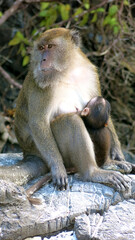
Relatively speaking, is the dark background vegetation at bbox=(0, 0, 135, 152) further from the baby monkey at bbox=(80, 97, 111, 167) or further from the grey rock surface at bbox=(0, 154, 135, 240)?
the grey rock surface at bbox=(0, 154, 135, 240)

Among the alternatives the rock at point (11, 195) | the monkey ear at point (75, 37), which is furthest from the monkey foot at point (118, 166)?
the monkey ear at point (75, 37)

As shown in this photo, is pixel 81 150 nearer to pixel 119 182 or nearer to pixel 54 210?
pixel 119 182

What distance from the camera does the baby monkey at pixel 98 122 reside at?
14.0 feet

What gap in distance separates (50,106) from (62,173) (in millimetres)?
733

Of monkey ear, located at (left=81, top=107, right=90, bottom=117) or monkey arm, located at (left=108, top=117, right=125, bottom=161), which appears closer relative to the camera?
monkey ear, located at (left=81, top=107, right=90, bottom=117)

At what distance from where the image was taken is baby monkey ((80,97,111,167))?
14.0 feet

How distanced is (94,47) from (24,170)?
4.77 m

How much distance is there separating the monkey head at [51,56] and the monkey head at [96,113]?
1.53 ft

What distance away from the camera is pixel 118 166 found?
178 inches

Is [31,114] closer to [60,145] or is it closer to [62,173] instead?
[60,145]

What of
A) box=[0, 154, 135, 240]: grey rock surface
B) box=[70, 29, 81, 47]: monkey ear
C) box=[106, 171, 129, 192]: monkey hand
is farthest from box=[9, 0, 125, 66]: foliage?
box=[0, 154, 135, 240]: grey rock surface

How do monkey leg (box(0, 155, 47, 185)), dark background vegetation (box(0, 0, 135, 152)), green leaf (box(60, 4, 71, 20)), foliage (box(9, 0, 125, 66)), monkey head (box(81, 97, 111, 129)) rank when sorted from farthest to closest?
dark background vegetation (box(0, 0, 135, 152)) → green leaf (box(60, 4, 71, 20)) → foliage (box(9, 0, 125, 66)) → monkey head (box(81, 97, 111, 129)) → monkey leg (box(0, 155, 47, 185))

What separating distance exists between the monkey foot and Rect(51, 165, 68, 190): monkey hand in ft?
2.09

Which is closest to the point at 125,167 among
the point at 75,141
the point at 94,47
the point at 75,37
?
the point at 75,141
